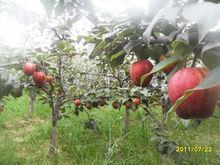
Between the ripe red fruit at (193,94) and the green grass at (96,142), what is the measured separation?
90.1 inches

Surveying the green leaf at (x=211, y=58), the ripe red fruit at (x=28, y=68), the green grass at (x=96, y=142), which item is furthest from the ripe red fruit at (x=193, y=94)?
the green grass at (x=96, y=142)

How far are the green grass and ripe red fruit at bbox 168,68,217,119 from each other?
2289 mm

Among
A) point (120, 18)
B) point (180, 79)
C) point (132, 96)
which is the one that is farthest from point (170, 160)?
point (180, 79)

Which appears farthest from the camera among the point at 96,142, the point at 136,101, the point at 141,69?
the point at 96,142

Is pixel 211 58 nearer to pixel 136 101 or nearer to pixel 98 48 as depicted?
pixel 98 48

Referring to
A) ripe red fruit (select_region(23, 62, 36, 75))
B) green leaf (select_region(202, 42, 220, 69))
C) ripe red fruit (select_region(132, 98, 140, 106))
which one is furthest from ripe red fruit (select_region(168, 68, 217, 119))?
ripe red fruit (select_region(132, 98, 140, 106))

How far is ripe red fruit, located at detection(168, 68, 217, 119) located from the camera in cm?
60

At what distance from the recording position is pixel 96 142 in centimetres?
402

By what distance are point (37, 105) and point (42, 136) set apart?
1.92 m

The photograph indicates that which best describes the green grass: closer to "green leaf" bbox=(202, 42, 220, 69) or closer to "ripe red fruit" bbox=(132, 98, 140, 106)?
"ripe red fruit" bbox=(132, 98, 140, 106)

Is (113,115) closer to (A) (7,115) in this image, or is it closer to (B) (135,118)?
(B) (135,118)

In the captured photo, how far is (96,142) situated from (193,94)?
3.49 m

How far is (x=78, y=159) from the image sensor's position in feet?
11.7

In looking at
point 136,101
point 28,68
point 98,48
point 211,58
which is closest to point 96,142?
point 136,101
